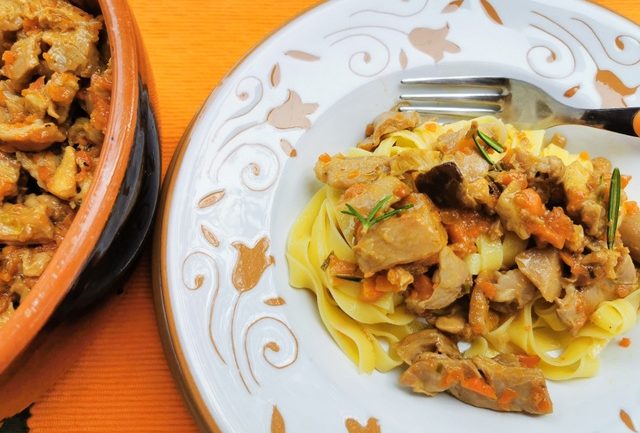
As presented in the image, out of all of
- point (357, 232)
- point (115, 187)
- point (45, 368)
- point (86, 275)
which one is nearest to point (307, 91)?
point (357, 232)

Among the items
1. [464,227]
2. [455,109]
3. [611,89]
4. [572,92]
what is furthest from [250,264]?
[611,89]

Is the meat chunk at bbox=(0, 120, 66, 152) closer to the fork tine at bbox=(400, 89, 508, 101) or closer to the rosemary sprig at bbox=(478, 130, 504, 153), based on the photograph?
the fork tine at bbox=(400, 89, 508, 101)

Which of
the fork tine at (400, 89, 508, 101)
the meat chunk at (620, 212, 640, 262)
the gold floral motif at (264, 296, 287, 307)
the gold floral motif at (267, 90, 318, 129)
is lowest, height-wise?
the gold floral motif at (264, 296, 287, 307)

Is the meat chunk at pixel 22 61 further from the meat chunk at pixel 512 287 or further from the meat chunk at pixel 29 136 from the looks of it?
the meat chunk at pixel 512 287

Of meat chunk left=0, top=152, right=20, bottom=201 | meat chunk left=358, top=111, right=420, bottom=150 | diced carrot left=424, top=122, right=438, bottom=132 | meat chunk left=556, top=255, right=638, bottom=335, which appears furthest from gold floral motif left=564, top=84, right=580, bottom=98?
meat chunk left=0, top=152, right=20, bottom=201

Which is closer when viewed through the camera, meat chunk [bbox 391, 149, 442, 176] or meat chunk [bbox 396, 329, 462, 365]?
meat chunk [bbox 396, 329, 462, 365]

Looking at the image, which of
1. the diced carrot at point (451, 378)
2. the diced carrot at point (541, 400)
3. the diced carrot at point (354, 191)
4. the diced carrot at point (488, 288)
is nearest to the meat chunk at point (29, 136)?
the diced carrot at point (354, 191)

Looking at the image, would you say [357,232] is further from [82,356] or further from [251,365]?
[82,356]
